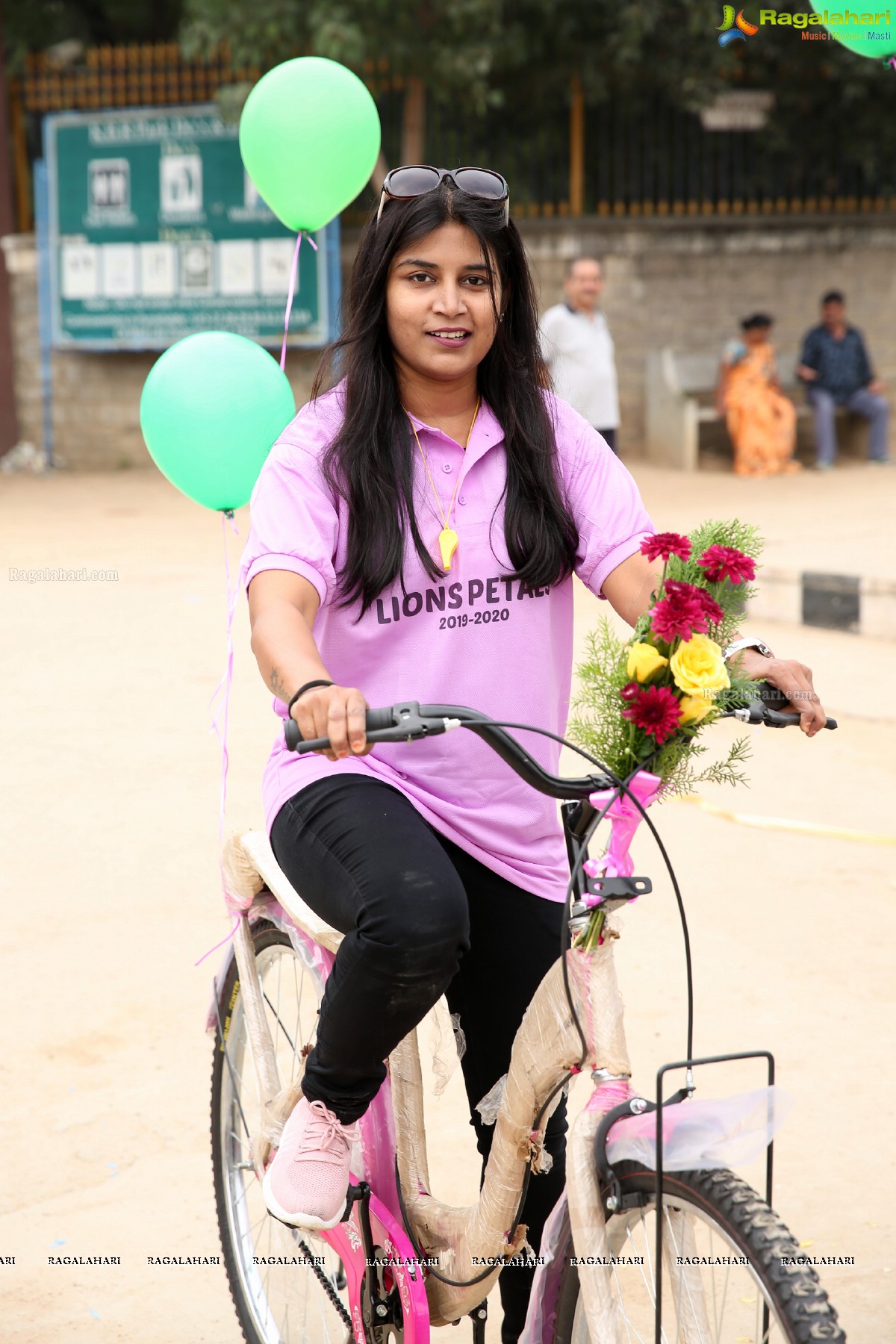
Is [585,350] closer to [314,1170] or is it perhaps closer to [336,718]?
[314,1170]

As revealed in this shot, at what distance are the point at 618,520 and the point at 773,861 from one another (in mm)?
2582

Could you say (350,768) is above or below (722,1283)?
above

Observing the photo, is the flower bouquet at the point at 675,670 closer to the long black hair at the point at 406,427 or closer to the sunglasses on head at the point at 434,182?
the long black hair at the point at 406,427

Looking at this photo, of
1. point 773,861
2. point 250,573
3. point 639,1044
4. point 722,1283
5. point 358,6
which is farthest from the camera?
point 358,6

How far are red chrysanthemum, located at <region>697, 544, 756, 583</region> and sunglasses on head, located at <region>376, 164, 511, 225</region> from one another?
2.16 feet

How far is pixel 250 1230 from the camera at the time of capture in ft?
8.13

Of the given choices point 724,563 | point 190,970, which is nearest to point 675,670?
point 724,563

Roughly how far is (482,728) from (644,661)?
0.19 metres

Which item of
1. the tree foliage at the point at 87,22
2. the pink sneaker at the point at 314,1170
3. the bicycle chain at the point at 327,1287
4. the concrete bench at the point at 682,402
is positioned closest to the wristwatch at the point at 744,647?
the pink sneaker at the point at 314,1170

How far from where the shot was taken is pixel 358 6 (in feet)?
36.8

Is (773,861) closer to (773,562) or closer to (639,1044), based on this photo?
(639,1044)

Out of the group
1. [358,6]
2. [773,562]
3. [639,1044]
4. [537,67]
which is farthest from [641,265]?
[639,1044]

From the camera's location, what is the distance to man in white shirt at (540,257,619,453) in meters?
9.25

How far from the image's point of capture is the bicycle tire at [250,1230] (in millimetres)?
2395
